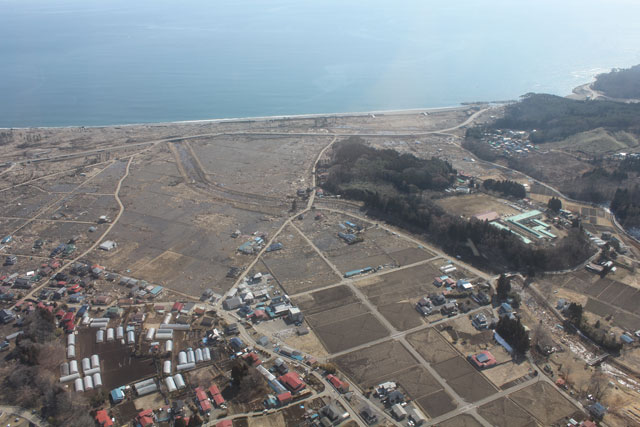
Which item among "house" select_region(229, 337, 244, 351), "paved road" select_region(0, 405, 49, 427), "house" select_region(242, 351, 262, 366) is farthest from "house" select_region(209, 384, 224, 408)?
"paved road" select_region(0, 405, 49, 427)

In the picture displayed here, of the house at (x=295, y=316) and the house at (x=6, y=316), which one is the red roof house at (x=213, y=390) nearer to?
the house at (x=295, y=316)

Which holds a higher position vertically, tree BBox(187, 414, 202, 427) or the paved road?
tree BBox(187, 414, 202, 427)

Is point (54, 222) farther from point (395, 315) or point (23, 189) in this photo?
point (395, 315)

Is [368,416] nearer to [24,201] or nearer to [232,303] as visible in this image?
[232,303]

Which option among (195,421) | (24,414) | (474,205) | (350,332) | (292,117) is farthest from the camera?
(292,117)

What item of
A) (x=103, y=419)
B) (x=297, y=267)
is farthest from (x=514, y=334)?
(x=103, y=419)

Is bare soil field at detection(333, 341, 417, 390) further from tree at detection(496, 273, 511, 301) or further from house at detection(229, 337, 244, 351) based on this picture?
tree at detection(496, 273, 511, 301)

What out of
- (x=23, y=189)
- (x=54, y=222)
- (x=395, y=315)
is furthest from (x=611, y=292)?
(x=23, y=189)
